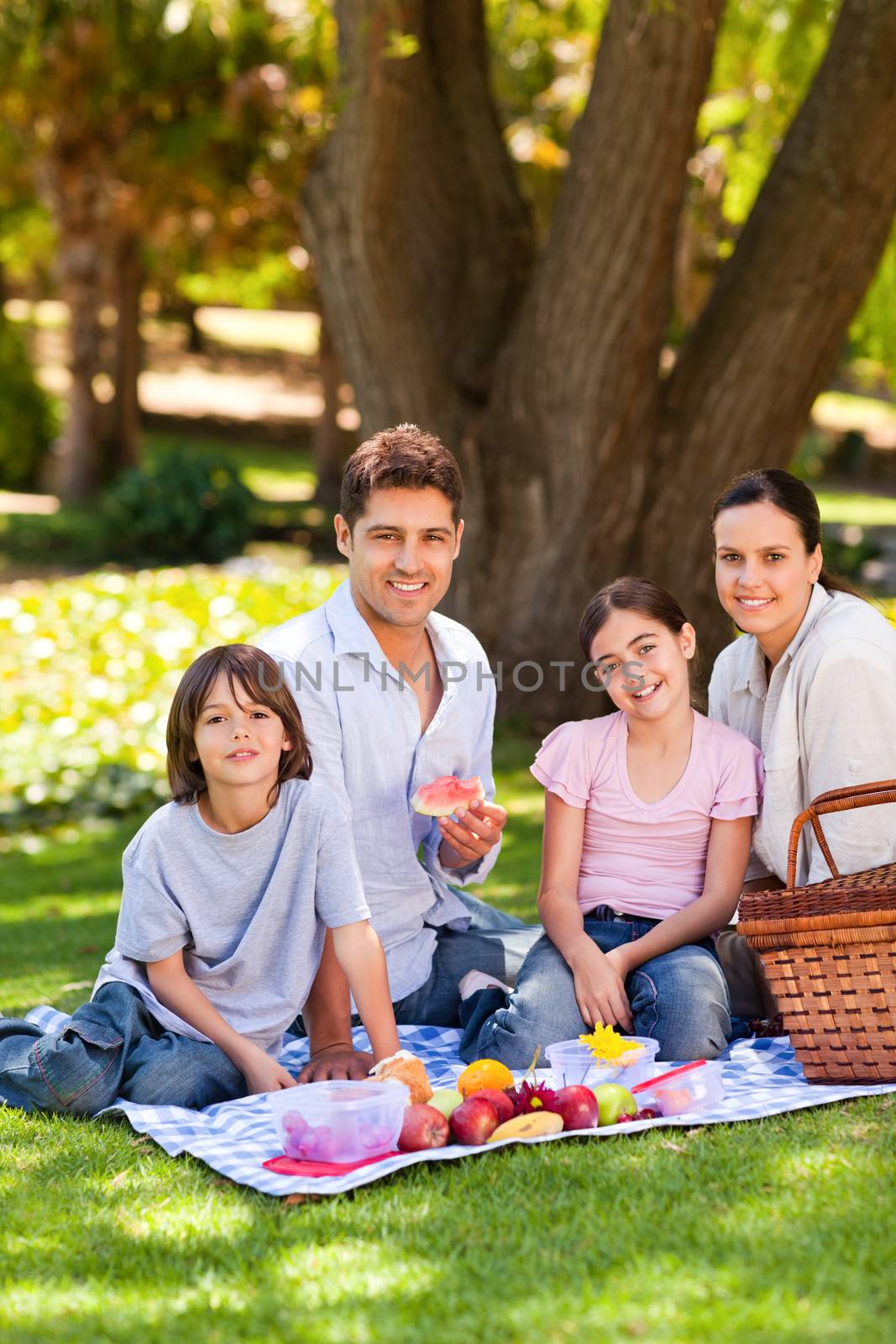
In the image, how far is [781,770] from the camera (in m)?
4.35

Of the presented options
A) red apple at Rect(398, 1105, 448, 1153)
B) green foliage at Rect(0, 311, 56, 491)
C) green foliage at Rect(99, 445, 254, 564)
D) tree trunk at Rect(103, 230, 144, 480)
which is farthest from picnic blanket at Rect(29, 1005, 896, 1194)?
green foliage at Rect(0, 311, 56, 491)

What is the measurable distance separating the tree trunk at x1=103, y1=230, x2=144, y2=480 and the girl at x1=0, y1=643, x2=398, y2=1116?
1952 cm

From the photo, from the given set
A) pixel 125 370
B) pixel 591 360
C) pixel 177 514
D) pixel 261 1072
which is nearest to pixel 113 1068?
pixel 261 1072

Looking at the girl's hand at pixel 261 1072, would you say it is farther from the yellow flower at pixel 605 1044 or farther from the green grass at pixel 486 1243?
the yellow flower at pixel 605 1044

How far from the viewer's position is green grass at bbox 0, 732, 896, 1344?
2578mm

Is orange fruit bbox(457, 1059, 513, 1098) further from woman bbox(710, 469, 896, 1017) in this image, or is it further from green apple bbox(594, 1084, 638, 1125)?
woman bbox(710, 469, 896, 1017)

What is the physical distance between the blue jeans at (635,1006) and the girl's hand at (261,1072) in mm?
607

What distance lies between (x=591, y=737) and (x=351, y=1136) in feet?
5.14

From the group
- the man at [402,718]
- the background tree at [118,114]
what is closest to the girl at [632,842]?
the man at [402,718]

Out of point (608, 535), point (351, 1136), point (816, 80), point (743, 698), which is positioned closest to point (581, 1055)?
point (351, 1136)

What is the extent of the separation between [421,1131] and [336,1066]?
627 mm

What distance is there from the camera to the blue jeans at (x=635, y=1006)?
4.05 m

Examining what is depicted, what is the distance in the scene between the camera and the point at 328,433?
78.3 ft

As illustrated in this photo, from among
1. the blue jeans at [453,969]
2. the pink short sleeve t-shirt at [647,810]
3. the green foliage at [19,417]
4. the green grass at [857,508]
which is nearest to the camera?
the pink short sleeve t-shirt at [647,810]
